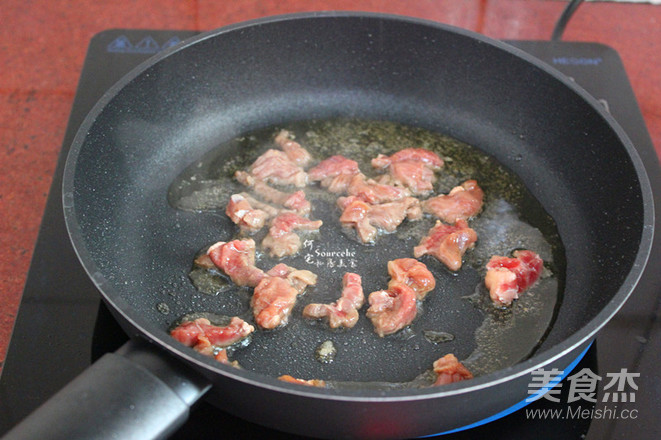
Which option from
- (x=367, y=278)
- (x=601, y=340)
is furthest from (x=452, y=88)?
(x=601, y=340)

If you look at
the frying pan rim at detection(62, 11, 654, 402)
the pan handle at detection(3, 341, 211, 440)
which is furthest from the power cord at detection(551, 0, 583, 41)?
the pan handle at detection(3, 341, 211, 440)

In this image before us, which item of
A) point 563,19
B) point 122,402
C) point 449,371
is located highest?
point 563,19

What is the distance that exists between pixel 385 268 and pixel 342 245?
0.11 m

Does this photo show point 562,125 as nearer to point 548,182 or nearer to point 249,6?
point 548,182

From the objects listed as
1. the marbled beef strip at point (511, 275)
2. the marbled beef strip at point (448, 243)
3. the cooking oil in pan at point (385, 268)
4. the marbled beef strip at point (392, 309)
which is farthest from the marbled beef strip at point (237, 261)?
the marbled beef strip at point (511, 275)

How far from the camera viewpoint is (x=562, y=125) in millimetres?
1614

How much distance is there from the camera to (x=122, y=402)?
2.95 feet

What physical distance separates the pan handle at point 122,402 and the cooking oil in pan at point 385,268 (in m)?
0.29

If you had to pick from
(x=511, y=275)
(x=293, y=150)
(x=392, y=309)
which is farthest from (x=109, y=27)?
(x=511, y=275)

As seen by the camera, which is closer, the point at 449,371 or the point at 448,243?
the point at 449,371

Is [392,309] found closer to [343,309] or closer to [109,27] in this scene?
[343,309]

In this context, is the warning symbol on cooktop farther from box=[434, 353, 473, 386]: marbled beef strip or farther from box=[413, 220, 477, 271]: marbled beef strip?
box=[434, 353, 473, 386]: marbled beef strip

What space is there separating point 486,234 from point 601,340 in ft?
1.07

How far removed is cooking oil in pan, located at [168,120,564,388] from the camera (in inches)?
49.0
